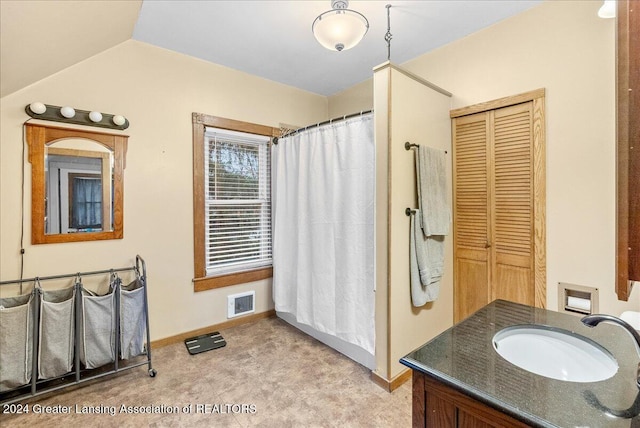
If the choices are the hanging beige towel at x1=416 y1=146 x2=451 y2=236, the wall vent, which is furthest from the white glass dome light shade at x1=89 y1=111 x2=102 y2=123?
the hanging beige towel at x1=416 y1=146 x2=451 y2=236

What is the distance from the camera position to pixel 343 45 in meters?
1.84

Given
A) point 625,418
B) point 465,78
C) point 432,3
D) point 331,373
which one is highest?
point 432,3

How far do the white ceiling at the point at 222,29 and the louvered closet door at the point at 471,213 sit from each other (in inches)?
30.6

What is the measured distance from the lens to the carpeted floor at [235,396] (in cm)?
173

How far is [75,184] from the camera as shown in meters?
2.20

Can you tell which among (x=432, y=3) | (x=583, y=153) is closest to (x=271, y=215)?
(x=432, y=3)

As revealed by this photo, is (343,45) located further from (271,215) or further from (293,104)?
(271,215)

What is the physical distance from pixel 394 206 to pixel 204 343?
2.08m

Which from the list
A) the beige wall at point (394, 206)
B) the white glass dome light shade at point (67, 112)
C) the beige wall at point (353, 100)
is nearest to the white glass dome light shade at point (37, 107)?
the white glass dome light shade at point (67, 112)

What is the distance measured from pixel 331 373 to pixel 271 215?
5.75 feet

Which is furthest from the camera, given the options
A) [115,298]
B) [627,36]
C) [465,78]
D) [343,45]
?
[465,78]

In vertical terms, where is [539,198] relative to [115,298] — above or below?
above

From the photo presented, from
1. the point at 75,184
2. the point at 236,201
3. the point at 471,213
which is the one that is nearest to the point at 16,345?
the point at 75,184

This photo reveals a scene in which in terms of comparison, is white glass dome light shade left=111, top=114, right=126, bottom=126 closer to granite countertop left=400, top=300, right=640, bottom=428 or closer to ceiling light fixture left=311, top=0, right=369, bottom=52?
ceiling light fixture left=311, top=0, right=369, bottom=52
